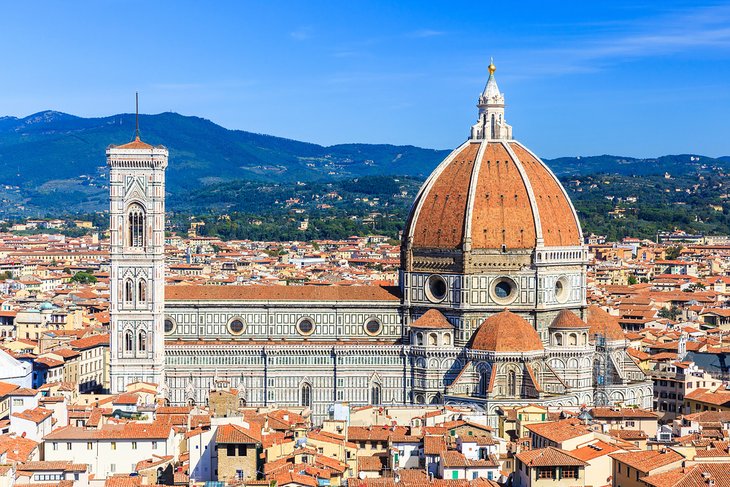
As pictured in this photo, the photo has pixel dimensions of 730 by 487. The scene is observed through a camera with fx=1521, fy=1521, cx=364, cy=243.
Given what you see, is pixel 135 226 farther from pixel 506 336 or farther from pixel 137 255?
pixel 506 336

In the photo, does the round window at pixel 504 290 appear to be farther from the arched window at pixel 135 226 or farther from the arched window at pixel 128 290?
the arched window at pixel 128 290

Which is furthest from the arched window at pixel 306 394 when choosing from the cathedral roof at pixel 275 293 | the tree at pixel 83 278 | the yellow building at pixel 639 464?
the tree at pixel 83 278

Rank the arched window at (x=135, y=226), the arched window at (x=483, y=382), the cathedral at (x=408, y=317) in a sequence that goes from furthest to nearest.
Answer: the arched window at (x=135, y=226) < the cathedral at (x=408, y=317) < the arched window at (x=483, y=382)

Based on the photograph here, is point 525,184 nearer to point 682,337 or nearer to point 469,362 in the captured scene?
point 469,362

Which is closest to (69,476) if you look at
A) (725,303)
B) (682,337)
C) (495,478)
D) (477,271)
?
(495,478)

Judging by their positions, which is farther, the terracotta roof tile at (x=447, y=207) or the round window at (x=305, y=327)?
the terracotta roof tile at (x=447, y=207)

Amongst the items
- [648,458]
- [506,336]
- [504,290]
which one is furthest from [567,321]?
[648,458]
